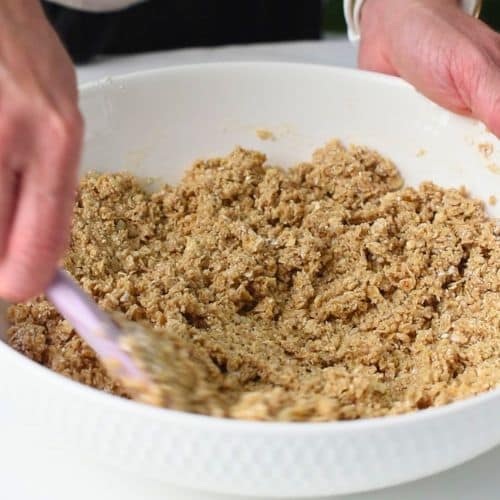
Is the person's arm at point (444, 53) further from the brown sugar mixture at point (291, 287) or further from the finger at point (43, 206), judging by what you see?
the finger at point (43, 206)

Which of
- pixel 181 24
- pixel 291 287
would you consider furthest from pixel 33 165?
pixel 181 24

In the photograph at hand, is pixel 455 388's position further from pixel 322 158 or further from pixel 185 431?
pixel 322 158

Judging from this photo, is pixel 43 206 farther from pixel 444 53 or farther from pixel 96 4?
pixel 96 4

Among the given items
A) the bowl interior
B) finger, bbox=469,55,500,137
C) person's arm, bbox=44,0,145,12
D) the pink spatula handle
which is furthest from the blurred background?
the pink spatula handle

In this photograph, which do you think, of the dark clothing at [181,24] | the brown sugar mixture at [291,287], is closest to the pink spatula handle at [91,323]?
the brown sugar mixture at [291,287]

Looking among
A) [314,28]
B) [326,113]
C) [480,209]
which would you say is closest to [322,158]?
[326,113]

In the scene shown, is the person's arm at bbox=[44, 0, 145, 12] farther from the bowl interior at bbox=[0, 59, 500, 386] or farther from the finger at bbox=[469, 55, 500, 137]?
the finger at bbox=[469, 55, 500, 137]

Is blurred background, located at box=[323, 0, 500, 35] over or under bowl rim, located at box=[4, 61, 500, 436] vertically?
under
